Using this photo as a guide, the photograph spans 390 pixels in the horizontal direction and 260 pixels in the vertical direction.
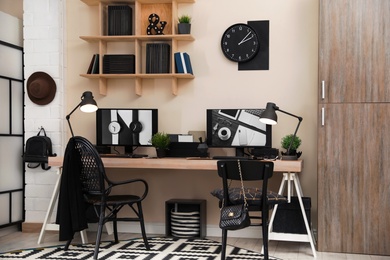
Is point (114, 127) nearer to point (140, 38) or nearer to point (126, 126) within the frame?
point (126, 126)

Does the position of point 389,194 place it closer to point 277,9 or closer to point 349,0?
point 349,0

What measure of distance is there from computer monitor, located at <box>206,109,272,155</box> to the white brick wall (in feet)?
4.91

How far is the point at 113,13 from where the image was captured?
5.52m

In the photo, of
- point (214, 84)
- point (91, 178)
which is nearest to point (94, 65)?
point (214, 84)

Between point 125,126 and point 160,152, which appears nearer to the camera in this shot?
point 160,152

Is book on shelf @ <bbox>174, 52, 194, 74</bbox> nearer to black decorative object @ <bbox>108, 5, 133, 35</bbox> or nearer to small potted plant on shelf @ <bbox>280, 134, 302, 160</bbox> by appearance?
black decorative object @ <bbox>108, 5, 133, 35</bbox>

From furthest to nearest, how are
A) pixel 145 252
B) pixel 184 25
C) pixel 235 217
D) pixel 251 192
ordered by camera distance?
pixel 184 25 < pixel 145 252 < pixel 251 192 < pixel 235 217

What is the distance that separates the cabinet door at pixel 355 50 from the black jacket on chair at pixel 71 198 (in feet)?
6.69

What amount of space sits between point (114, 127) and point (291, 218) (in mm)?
1831

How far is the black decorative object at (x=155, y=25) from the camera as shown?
5.46m

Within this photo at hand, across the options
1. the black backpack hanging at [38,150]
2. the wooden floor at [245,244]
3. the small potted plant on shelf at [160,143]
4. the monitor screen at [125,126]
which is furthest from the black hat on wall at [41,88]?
the wooden floor at [245,244]

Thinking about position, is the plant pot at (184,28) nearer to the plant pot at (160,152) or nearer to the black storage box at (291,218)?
the plant pot at (160,152)

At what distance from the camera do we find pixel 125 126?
5.47 meters

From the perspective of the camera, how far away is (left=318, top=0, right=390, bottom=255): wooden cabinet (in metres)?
4.70
